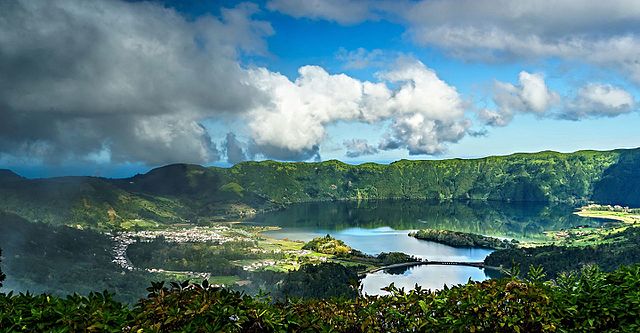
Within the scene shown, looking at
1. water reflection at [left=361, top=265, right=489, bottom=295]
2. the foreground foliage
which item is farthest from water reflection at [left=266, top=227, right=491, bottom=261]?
the foreground foliage

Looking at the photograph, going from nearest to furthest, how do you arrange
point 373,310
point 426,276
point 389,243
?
1. point 373,310
2. point 426,276
3. point 389,243

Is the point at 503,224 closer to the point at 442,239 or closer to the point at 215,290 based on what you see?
the point at 442,239

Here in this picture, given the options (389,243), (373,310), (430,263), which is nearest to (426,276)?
(430,263)

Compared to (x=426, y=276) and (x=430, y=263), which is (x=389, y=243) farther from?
(x=426, y=276)

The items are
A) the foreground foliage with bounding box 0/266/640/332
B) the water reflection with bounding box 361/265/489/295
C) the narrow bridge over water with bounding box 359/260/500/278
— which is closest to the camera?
the foreground foliage with bounding box 0/266/640/332

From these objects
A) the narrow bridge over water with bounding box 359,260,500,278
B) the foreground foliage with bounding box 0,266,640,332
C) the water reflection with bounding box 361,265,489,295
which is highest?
the foreground foliage with bounding box 0,266,640,332

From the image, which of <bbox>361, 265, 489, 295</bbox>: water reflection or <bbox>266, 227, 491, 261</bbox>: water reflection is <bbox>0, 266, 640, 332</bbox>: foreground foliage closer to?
<bbox>361, 265, 489, 295</bbox>: water reflection

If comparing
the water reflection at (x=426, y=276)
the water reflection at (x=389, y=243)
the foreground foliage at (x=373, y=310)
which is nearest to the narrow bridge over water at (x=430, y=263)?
the water reflection at (x=426, y=276)

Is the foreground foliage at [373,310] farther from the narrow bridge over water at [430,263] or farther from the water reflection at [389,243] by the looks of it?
the water reflection at [389,243]
